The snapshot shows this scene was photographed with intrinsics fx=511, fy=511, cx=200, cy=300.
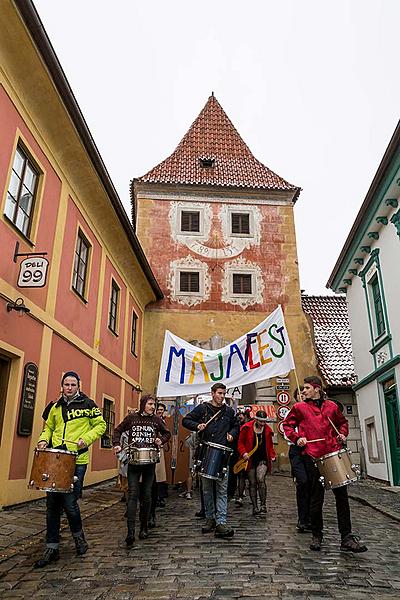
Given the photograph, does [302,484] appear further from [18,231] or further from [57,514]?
[18,231]

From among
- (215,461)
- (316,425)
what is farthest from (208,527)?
(316,425)

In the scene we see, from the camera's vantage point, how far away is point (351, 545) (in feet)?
17.4

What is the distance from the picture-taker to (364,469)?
16.1 meters

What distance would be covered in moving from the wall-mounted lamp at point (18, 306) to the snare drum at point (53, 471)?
136 inches

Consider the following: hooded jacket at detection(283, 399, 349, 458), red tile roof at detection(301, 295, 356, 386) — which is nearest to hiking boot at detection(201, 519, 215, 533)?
hooded jacket at detection(283, 399, 349, 458)

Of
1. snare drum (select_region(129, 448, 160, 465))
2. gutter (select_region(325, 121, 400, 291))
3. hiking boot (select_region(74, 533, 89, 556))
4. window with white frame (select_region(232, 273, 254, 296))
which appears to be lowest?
hiking boot (select_region(74, 533, 89, 556))

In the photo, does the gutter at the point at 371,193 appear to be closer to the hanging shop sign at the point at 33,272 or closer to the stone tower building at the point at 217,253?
the stone tower building at the point at 217,253

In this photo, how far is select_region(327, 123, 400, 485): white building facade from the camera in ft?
40.4

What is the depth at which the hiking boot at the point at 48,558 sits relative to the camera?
15.9 feet

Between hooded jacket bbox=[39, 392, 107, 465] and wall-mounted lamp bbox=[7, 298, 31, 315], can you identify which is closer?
hooded jacket bbox=[39, 392, 107, 465]

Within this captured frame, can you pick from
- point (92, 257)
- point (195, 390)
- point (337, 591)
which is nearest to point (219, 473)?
point (337, 591)

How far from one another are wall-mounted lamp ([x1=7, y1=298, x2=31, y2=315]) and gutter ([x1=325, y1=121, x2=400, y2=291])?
25.8 ft

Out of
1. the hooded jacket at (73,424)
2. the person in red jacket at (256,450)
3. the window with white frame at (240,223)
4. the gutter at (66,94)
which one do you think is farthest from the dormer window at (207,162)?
the hooded jacket at (73,424)

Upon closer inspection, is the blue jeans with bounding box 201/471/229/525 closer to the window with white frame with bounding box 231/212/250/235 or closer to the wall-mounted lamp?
the wall-mounted lamp
